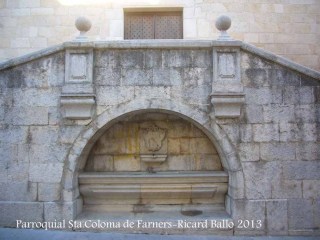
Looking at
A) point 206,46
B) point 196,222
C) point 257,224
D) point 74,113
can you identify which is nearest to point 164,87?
point 206,46

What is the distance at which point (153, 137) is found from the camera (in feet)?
17.1

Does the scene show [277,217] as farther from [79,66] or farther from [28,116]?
[28,116]

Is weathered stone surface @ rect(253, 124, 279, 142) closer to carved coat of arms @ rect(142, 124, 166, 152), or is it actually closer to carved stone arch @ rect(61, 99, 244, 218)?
carved stone arch @ rect(61, 99, 244, 218)

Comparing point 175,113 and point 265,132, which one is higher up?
point 175,113

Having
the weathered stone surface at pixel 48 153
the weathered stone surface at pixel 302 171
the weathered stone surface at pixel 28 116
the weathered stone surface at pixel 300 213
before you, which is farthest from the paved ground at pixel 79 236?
the weathered stone surface at pixel 28 116

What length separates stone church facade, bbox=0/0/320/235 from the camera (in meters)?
4.54

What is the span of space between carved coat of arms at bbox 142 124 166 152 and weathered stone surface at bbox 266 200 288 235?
2168 mm

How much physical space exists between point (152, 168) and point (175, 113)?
1300mm

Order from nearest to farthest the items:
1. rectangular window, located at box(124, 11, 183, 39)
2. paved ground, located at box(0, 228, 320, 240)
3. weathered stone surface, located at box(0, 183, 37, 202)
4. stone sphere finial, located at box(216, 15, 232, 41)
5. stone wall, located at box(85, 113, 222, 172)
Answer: paved ground, located at box(0, 228, 320, 240) < weathered stone surface, located at box(0, 183, 37, 202) < stone sphere finial, located at box(216, 15, 232, 41) < stone wall, located at box(85, 113, 222, 172) < rectangular window, located at box(124, 11, 183, 39)

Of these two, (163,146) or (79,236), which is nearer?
(79,236)

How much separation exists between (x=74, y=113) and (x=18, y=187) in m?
1.60

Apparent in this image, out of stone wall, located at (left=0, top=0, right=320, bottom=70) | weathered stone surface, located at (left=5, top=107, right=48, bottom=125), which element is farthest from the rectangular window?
weathered stone surface, located at (left=5, top=107, right=48, bottom=125)

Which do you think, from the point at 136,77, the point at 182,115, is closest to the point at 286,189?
the point at 182,115

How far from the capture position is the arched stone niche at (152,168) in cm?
493
